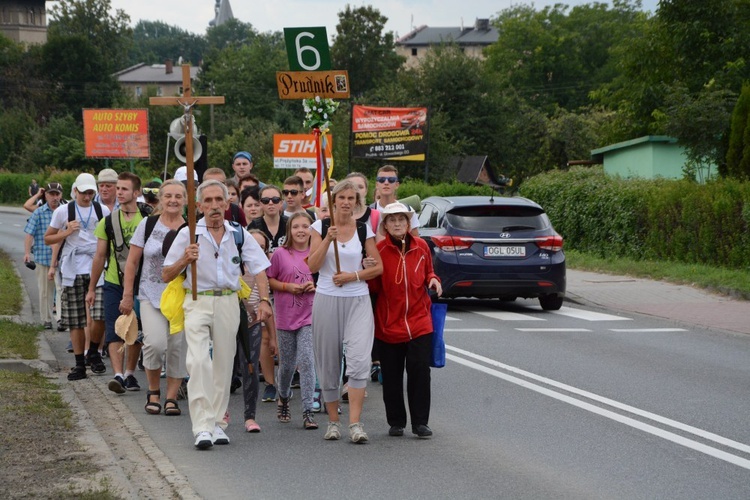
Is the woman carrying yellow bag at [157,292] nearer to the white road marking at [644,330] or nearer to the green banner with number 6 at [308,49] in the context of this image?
the green banner with number 6 at [308,49]

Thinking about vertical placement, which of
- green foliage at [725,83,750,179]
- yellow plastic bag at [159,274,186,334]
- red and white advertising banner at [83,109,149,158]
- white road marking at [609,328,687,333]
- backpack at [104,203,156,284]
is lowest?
white road marking at [609,328,687,333]

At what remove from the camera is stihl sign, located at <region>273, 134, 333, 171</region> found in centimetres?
4719

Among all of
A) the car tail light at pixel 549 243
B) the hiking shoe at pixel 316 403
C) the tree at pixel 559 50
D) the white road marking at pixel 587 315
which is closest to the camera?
the hiking shoe at pixel 316 403

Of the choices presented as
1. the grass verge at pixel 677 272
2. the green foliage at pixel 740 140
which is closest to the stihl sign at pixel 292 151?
the grass verge at pixel 677 272

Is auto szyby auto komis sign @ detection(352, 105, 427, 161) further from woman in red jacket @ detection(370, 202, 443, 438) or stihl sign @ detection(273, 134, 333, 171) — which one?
woman in red jacket @ detection(370, 202, 443, 438)

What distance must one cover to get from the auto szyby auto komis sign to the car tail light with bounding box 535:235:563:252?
28.6m

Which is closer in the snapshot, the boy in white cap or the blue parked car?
the boy in white cap

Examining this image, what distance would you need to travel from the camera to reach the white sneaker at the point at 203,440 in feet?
26.0

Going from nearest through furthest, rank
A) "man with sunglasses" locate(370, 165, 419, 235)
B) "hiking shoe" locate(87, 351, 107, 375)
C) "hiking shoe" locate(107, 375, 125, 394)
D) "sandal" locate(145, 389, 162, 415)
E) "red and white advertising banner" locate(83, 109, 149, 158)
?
1. "sandal" locate(145, 389, 162, 415)
2. "hiking shoe" locate(107, 375, 125, 394)
3. "man with sunglasses" locate(370, 165, 419, 235)
4. "hiking shoe" locate(87, 351, 107, 375)
5. "red and white advertising banner" locate(83, 109, 149, 158)

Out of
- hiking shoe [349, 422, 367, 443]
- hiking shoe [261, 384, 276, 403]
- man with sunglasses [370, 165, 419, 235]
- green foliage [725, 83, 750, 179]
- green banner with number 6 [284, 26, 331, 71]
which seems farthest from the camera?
green foliage [725, 83, 750, 179]

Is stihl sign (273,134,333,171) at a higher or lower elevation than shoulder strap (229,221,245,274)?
higher

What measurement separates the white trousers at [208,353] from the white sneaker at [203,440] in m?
0.04

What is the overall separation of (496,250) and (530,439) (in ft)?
29.8

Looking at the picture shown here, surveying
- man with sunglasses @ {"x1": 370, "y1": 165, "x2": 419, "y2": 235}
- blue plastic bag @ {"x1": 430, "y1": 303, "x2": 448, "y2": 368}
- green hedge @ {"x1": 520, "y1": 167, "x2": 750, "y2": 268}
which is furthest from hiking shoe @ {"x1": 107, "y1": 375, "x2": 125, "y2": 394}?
green hedge @ {"x1": 520, "y1": 167, "x2": 750, "y2": 268}
